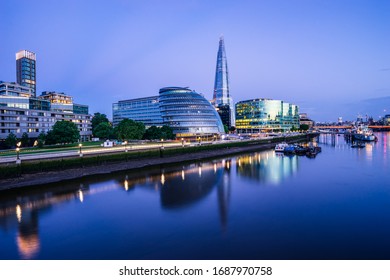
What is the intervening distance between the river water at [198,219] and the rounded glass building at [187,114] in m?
65.3

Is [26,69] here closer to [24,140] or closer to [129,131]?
[24,140]

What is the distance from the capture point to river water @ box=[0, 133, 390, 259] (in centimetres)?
1545

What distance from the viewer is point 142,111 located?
12031 cm

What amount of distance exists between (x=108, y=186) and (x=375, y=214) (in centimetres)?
2962

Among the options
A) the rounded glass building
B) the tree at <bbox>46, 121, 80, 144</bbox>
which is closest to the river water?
the tree at <bbox>46, 121, 80, 144</bbox>

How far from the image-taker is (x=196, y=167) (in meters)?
48.1

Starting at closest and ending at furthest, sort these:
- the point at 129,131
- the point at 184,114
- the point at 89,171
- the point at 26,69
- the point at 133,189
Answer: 1. the point at 133,189
2. the point at 89,171
3. the point at 129,131
4. the point at 184,114
5. the point at 26,69

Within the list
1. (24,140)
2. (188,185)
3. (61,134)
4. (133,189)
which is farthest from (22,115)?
(188,185)

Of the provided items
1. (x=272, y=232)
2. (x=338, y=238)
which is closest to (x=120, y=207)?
(x=272, y=232)

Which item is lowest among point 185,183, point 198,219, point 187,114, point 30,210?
point 198,219

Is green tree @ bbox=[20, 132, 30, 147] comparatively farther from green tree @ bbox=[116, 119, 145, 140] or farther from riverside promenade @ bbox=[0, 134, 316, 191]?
riverside promenade @ bbox=[0, 134, 316, 191]

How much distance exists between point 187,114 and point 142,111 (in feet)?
97.6

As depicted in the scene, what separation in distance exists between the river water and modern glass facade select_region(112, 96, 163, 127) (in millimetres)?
77901
